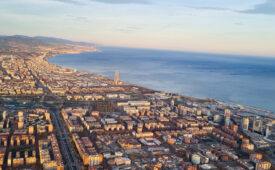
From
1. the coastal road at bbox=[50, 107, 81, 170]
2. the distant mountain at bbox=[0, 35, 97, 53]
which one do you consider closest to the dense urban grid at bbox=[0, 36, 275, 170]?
the coastal road at bbox=[50, 107, 81, 170]

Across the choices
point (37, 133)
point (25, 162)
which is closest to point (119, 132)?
point (37, 133)

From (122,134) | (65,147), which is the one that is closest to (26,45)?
(122,134)

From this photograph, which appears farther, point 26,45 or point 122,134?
point 26,45

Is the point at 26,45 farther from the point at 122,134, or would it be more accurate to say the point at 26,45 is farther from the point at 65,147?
the point at 65,147

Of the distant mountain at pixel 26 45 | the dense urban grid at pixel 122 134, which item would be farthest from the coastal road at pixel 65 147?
the distant mountain at pixel 26 45

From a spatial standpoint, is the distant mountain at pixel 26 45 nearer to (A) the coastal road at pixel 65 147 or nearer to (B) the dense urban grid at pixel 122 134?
(B) the dense urban grid at pixel 122 134

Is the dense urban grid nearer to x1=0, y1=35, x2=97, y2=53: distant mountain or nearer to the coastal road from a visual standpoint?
the coastal road

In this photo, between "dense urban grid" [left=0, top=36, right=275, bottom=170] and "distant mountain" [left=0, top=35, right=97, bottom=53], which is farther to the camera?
"distant mountain" [left=0, top=35, right=97, bottom=53]
